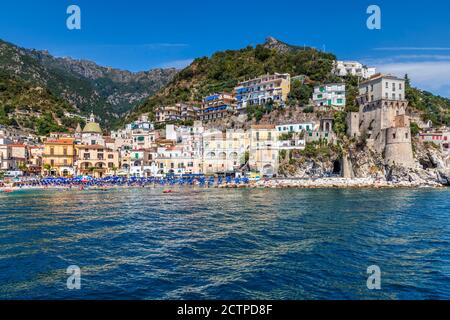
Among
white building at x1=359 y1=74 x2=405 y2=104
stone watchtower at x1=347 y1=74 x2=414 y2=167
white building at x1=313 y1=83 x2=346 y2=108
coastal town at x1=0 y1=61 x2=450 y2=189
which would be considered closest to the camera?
stone watchtower at x1=347 y1=74 x2=414 y2=167

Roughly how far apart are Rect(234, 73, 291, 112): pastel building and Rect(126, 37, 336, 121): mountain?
7.18 metres

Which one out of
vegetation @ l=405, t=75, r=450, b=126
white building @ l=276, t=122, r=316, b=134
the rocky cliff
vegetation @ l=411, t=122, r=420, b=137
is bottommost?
the rocky cliff

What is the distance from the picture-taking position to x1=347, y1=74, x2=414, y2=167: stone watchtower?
2307 inches

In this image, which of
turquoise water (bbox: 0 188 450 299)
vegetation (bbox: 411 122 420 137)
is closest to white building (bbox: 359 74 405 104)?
vegetation (bbox: 411 122 420 137)

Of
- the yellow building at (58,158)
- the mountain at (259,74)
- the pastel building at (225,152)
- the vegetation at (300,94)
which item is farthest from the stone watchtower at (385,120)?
the yellow building at (58,158)

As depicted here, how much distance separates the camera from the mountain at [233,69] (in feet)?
303

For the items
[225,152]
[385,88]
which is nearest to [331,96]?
[385,88]

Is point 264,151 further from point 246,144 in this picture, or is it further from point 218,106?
point 218,106

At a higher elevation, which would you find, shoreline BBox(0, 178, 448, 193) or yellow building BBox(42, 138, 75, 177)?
yellow building BBox(42, 138, 75, 177)

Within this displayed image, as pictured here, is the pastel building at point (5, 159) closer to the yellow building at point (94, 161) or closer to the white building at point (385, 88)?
the yellow building at point (94, 161)

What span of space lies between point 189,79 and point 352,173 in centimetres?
6812

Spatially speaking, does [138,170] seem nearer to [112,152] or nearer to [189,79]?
[112,152]

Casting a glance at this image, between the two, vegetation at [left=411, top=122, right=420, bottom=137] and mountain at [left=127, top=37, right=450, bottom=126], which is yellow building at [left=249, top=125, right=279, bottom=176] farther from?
vegetation at [left=411, top=122, right=420, bottom=137]

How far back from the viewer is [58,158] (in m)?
70.9
